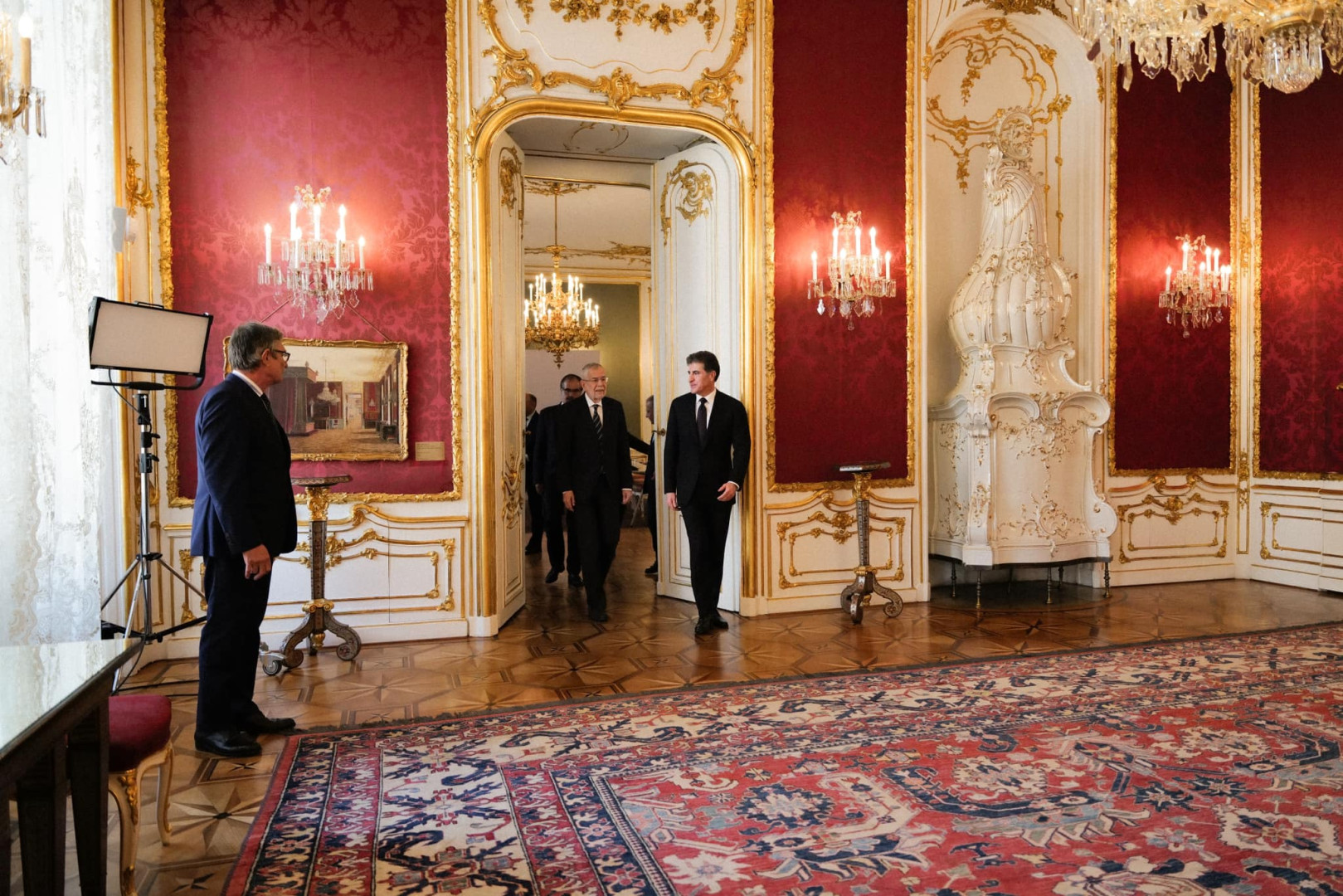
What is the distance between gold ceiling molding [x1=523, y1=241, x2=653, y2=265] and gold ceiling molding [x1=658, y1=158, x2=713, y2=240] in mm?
5724

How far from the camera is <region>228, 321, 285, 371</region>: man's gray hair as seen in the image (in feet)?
10.3

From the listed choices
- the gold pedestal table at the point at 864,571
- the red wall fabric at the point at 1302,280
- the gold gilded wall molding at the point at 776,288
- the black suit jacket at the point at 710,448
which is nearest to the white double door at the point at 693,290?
the gold gilded wall molding at the point at 776,288

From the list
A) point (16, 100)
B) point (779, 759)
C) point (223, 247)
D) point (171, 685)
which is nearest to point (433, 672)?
point (171, 685)

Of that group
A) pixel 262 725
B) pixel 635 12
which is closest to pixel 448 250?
pixel 635 12

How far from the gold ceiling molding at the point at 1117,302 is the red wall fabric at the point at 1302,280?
0.34ft

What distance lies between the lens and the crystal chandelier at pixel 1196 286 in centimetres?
642

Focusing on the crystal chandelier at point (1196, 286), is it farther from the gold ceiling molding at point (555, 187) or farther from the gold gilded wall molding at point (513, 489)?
the gold ceiling molding at point (555, 187)

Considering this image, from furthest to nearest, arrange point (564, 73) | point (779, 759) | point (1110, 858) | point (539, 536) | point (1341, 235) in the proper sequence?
point (539, 536) < point (1341, 235) < point (564, 73) < point (779, 759) < point (1110, 858)

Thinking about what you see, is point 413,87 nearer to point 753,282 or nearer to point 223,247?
point 223,247

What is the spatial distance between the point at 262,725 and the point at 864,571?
3427 mm

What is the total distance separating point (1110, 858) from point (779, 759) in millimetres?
1060

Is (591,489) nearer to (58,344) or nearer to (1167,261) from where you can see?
(58,344)

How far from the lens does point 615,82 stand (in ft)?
17.4

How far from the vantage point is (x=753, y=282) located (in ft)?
18.2
